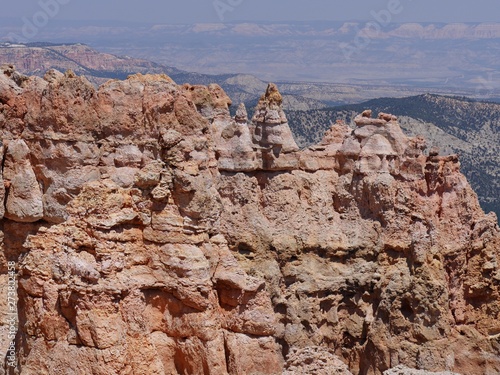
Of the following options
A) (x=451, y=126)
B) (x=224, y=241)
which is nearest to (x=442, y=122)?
(x=451, y=126)

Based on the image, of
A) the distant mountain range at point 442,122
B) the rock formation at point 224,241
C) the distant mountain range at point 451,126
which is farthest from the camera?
the distant mountain range at point 442,122

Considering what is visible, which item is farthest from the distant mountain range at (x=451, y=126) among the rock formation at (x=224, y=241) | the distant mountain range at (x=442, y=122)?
the rock formation at (x=224, y=241)

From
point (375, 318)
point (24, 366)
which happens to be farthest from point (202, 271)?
point (375, 318)

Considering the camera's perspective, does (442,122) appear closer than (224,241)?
No

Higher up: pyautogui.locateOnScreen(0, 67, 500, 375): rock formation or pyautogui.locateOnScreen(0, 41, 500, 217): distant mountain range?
pyautogui.locateOnScreen(0, 67, 500, 375): rock formation

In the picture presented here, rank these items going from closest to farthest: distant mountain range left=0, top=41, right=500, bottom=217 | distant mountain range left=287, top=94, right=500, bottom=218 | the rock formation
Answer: the rock formation
distant mountain range left=287, top=94, right=500, bottom=218
distant mountain range left=0, top=41, right=500, bottom=217

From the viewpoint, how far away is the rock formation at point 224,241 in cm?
1433

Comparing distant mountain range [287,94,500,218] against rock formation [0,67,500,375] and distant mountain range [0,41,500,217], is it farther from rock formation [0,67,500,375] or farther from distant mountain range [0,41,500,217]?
rock formation [0,67,500,375]

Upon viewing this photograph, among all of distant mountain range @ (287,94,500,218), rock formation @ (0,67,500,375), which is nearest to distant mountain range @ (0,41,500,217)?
distant mountain range @ (287,94,500,218)

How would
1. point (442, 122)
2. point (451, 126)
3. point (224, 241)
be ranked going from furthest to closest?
point (442, 122) < point (451, 126) < point (224, 241)

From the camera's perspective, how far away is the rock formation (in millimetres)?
14328

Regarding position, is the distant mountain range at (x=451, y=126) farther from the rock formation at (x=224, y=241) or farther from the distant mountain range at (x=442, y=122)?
the rock formation at (x=224, y=241)

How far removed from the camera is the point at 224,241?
1614 cm

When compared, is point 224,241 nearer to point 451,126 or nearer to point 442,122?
point 451,126
